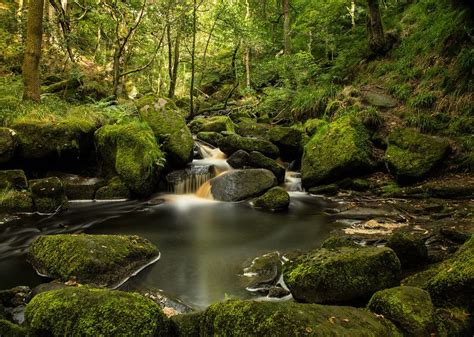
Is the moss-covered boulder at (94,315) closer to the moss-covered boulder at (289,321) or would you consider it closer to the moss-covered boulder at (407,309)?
the moss-covered boulder at (289,321)

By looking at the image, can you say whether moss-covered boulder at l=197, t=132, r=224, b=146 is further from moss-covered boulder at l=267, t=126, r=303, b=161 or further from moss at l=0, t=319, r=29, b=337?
moss at l=0, t=319, r=29, b=337

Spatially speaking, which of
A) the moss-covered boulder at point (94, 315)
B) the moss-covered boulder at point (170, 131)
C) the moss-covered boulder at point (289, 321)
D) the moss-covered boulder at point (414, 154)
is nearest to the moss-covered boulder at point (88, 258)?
the moss-covered boulder at point (94, 315)

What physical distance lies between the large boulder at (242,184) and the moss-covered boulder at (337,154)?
1.16m

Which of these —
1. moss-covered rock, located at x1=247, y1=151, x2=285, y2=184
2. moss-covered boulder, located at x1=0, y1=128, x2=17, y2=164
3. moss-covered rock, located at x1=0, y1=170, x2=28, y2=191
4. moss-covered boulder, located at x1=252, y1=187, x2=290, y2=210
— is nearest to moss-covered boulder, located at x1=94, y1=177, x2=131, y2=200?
moss-covered rock, located at x1=0, y1=170, x2=28, y2=191

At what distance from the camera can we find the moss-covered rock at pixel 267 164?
453 inches

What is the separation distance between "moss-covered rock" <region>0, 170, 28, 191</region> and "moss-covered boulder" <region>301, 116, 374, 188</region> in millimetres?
7096

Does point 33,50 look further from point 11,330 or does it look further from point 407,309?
point 407,309

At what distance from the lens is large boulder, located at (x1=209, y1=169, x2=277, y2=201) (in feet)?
33.6

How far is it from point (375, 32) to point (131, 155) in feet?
35.0

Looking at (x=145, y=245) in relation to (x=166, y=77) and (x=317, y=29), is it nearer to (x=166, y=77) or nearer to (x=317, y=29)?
(x=317, y=29)

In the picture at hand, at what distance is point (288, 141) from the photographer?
42.6 ft

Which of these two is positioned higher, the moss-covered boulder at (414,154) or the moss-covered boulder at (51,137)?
the moss-covered boulder at (51,137)

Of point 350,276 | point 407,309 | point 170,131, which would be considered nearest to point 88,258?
point 350,276

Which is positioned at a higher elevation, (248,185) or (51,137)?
(51,137)
